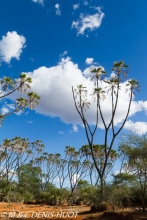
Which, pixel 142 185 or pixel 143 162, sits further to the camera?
pixel 142 185

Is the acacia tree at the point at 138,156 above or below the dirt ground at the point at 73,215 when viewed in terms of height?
above

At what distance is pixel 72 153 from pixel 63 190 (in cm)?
1550

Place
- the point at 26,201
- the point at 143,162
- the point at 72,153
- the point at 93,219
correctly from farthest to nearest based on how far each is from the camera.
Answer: the point at 72,153 → the point at 26,201 → the point at 143,162 → the point at 93,219

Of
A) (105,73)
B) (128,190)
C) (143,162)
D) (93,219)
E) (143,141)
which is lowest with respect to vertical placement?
(93,219)

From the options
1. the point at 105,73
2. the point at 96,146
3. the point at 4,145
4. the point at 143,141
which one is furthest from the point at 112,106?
the point at 4,145

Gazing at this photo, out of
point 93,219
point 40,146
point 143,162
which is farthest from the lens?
point 40,146

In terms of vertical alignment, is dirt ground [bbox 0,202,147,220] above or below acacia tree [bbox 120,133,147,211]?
below

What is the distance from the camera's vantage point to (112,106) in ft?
94.1

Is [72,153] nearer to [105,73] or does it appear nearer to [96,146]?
[96,146]

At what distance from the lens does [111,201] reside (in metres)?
22.0

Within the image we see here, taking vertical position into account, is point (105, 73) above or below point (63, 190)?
above

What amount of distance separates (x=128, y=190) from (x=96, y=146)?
27533mm

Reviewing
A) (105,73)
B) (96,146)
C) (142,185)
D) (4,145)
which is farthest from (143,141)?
(4,145)

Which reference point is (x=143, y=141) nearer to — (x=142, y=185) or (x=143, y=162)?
(x=143, y=162)
